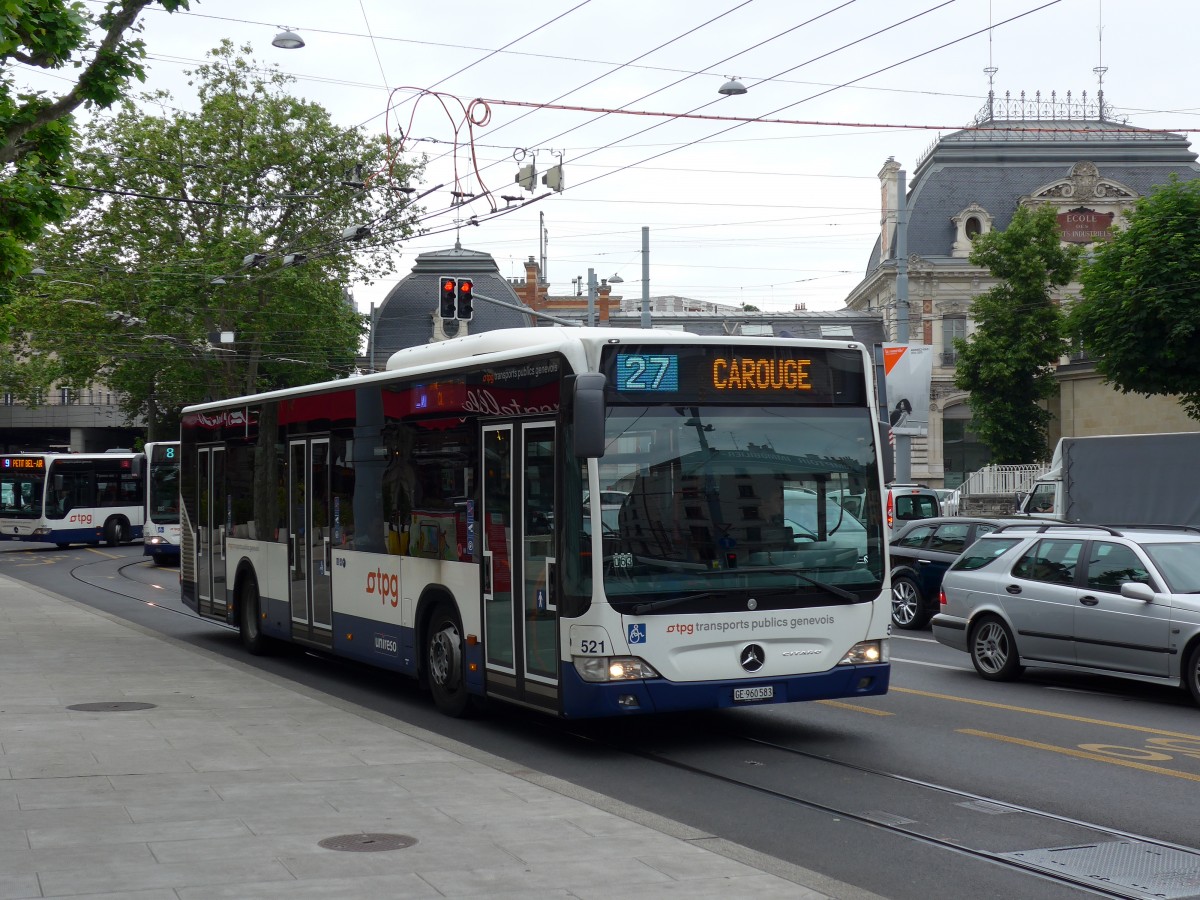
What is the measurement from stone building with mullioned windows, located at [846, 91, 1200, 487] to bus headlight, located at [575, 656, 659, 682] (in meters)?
58.3

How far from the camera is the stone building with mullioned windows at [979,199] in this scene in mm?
66188

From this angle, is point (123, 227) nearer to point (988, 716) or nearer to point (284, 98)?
point (284, 98)

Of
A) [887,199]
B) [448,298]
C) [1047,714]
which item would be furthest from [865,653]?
[887,199]

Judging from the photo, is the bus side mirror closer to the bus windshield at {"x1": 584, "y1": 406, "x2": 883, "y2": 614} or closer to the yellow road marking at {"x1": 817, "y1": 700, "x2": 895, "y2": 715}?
the bus windshield at {"x1": 584, "y1": 406, "x2": 883, "y2": 614}

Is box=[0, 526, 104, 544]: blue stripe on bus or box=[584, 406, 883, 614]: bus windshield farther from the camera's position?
box=[0, 526, 104, 544]: blue stripe on bus

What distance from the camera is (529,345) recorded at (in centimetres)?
1215

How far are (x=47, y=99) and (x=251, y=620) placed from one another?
20.9 feet

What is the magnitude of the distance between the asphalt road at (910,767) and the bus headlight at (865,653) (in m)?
0.64

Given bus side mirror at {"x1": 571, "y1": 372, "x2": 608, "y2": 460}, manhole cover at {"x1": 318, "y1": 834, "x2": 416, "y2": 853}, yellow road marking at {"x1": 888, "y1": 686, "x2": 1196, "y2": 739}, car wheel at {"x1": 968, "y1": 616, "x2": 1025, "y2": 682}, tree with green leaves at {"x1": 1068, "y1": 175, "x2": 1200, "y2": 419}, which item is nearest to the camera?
manhole cover at {"x1": 318, "y1": 834, "x2": 416, "y2": 853}

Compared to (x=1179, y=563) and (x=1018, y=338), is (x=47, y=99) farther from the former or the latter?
(x=1018, y=338)

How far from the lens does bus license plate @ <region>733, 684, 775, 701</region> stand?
10.2 meters

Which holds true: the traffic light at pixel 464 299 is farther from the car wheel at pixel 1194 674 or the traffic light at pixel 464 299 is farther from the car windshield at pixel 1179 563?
the car wheel at pixel 1194 674

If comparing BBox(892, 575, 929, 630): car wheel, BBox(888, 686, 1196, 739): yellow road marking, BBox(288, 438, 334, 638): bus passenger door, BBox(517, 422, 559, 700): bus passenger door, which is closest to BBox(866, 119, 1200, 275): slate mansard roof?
BBox(892, 575, 929, 630): car wheel

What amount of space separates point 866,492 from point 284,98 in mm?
40162
